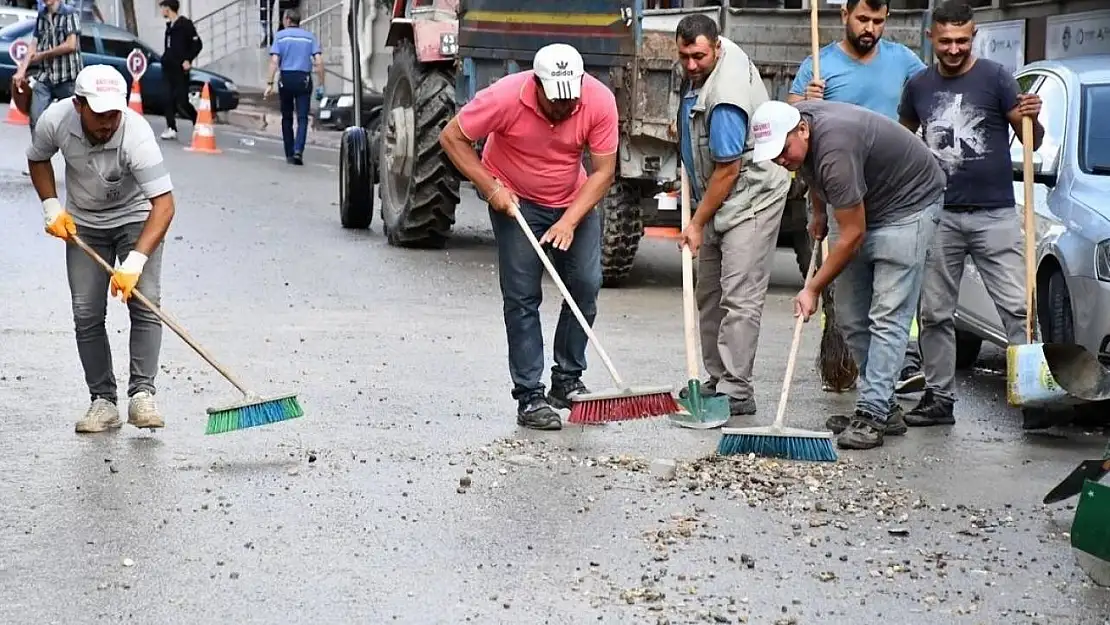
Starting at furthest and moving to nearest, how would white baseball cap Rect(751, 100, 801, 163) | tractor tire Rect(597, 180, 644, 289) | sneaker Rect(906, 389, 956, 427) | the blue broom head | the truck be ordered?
tractor tire Rect(597, 180, 644, 289) < the truck < sneaker Rect(906, 389, 956, 427) < the blue broom head < white baseball cap Rect(751, 100, 801, 163)

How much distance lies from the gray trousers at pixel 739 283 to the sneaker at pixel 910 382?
102 cm

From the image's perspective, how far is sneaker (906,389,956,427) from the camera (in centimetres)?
805

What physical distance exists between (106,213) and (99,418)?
0.80 m

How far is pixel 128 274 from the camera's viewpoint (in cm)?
725

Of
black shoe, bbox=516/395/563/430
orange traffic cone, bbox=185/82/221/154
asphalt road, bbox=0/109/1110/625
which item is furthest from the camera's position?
orange traffic cone, bbox=185/82/221/154

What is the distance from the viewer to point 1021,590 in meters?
5.45

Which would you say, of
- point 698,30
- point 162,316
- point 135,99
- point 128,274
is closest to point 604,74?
point 698,30

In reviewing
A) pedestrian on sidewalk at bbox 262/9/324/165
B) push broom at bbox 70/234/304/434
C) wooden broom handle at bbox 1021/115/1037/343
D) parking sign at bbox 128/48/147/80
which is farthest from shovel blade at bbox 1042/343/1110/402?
parking sign at bbox 128/48/147/80

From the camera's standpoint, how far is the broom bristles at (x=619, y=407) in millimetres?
7484

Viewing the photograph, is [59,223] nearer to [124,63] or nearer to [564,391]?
[564,391]

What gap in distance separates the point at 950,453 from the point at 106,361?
334 centimetres

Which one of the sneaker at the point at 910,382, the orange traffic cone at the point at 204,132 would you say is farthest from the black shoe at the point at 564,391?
the orange traffic cone at the point at 204,132

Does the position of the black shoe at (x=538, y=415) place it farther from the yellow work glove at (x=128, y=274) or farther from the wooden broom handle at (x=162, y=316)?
the yellow work glove at (x=128, y=274)

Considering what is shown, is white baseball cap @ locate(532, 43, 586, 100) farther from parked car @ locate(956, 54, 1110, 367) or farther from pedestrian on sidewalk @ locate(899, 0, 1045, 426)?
parked car @ locate(956, 54, 1110, 367)
